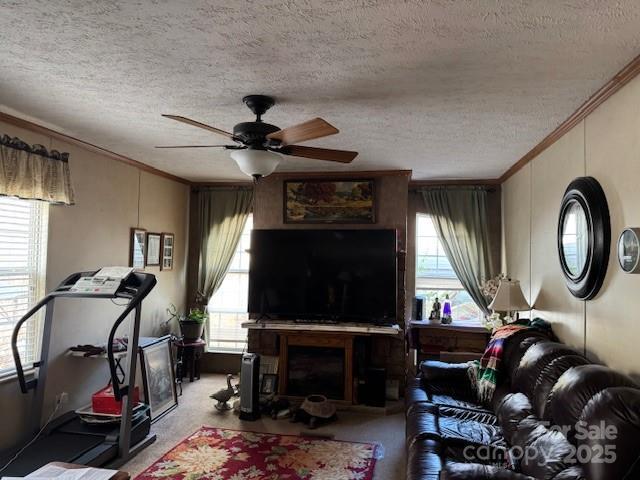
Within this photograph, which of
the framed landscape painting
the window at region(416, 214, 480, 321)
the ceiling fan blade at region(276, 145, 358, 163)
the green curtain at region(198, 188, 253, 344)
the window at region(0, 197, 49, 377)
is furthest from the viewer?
the green curtain at region(198, 188, 253, 344)

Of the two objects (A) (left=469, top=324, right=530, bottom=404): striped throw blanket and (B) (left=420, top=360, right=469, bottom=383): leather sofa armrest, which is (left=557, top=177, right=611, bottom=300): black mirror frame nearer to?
(A) (left=469, top=324, right=530, bottom=404): striped throw blanket

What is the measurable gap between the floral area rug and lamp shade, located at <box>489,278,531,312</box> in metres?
1.71

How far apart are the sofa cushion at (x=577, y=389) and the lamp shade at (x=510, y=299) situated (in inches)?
68.6

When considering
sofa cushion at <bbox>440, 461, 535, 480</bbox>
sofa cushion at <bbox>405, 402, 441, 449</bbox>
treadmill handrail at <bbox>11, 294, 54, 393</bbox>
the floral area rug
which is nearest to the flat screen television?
the floral area rug

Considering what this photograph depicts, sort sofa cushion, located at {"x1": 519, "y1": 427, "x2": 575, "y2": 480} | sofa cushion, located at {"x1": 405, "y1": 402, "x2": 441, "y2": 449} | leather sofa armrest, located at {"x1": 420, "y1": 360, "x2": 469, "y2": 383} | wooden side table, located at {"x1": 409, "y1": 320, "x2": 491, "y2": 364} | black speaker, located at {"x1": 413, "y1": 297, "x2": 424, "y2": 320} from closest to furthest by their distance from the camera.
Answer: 1. sofa cushion, located at {"x1": 519, "y1": 427, "x2": 575, "y2": 480}
2. sofa cushion, located at {"x1": 405, "y1": 402, "x2": 441, "y2": 449}
3. leather sofa armrest, located at {"x1": 420, "y1": 360, "x2": 469, "y2": 383}
4. wooden side table, located at {"x1": 409, "y1": 320, "x2": 491, "y2": 364}
5. black speaker, located at {"x1": 413, "y1": 297, "x2": 424, "y2": 320}

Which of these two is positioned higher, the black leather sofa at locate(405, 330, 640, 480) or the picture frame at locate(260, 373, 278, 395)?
the black leather sofa at locate(405, 330, 640, 480)

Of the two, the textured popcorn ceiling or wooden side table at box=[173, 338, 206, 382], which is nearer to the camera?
the textured popcorn ceiling

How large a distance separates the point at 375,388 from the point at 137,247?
3.02 metres

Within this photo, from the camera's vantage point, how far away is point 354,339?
4730 millimetres

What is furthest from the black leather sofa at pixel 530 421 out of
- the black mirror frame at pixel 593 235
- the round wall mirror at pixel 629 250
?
the round wall mirror at pixel 629 250

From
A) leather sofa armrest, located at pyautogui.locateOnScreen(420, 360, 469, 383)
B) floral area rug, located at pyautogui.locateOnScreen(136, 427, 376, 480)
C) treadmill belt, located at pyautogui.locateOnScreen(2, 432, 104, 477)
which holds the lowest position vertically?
floral area rug, located at pyautogui.locateOnScreen(136, 427, 376, 480)

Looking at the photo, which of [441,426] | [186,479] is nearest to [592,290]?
[441,426]

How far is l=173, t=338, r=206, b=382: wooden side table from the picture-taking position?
17.7ft

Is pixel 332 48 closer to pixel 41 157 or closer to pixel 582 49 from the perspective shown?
pixel 582 49
